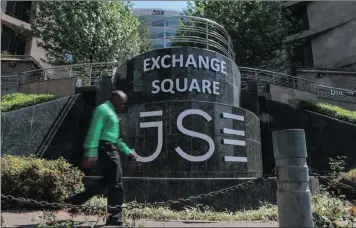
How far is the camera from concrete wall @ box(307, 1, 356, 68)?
2784 cm

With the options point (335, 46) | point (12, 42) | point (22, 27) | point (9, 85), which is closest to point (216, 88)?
point (9, 85)

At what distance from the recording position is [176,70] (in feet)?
31.7

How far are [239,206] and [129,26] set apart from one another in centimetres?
2145

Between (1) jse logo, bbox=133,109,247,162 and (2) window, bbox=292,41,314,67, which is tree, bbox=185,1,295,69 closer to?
(2) window, bbox=292,41,314,67

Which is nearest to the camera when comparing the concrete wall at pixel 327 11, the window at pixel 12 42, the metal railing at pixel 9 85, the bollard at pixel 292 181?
the bollard at pixel 292 181

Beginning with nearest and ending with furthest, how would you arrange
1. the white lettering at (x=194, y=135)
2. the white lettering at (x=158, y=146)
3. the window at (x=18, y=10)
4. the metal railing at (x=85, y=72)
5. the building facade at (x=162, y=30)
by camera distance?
the white lettering at (x=194, y=135), the white lettering at (x=158, y=146), the building facade at (x=162, y=30), the metal railing at (x=85, y=72), the window at (x=18, y=10)

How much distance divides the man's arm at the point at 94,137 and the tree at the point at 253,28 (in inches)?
848

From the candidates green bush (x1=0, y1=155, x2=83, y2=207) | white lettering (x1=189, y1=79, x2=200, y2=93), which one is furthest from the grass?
white lettering (x1=189, y1=79, x2=200, y2=93)

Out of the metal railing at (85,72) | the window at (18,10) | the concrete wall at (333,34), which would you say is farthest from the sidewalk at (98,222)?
the window at (18,10)

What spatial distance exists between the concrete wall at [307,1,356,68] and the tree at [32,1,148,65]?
1629cm

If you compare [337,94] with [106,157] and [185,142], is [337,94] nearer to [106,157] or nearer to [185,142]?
[185,142]

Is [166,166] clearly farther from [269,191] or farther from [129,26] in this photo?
[129,26]

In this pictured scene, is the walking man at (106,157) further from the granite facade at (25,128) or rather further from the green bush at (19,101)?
the green bush at (19,101)

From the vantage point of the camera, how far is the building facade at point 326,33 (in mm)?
27922
